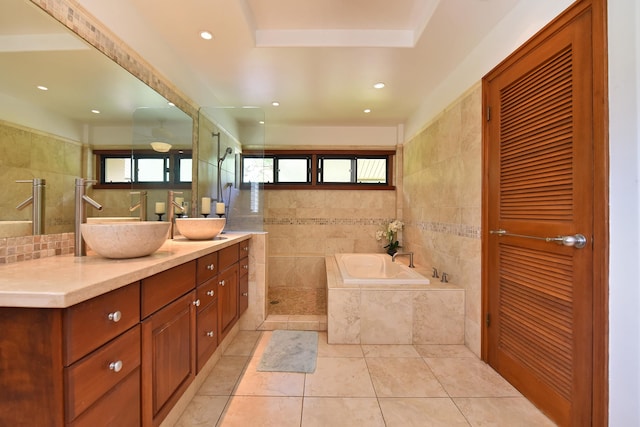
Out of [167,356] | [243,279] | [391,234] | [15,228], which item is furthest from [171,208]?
[391,234]

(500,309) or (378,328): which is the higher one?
(500,309)

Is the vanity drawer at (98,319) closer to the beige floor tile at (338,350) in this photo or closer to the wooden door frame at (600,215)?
the beige floor tile at (338,350)

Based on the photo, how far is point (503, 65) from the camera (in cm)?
175

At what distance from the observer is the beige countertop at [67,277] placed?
2.19 ft

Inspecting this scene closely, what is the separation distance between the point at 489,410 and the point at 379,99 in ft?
9.46

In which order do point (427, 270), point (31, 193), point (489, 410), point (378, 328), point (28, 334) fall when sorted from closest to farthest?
1. point (28, 334)
2. point (31, 193)
3. point (489, 410)
4. point (378, 328)
5. point (427, 270)

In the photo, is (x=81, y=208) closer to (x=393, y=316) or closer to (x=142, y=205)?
(x=142, y=205)

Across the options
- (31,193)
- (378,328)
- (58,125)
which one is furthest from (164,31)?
(378,328)

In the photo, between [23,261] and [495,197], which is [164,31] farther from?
[495,197]

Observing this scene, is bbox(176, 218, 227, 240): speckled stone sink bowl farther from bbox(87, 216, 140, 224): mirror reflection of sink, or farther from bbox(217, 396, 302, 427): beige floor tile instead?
bbox(217, 396, 302, 427): beige floor tile

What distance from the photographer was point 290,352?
6.75 feet

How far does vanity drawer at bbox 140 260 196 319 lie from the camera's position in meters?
1.01

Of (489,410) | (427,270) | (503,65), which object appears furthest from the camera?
(427,270)

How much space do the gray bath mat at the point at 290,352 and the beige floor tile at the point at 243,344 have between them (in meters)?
0.14
